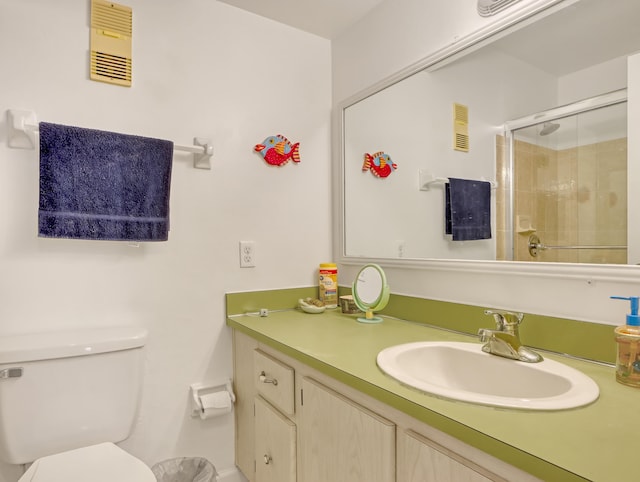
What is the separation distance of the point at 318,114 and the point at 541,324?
1.35 meters

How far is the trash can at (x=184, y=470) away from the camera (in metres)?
1.48

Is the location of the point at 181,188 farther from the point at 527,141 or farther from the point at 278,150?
the point at 527,141

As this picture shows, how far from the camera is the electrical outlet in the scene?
1699mm

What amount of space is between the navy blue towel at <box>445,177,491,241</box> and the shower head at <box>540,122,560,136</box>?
0.72 ft

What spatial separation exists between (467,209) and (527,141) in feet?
0.95

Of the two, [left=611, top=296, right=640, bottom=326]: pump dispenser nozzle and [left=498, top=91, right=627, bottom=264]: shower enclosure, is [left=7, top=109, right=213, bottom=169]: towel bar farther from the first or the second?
[left=611, top=296, right=640, bottom=326]: pump dispenser nozzle

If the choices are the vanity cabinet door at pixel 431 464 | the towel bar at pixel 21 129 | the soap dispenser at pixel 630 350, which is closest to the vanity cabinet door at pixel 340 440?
the vanity cabinet door at pixel 431 464

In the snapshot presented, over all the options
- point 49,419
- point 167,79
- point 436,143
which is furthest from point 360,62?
point 49,419

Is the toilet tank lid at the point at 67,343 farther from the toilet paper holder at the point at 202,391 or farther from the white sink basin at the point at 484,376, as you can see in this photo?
the white sink basin at the point at 484,376

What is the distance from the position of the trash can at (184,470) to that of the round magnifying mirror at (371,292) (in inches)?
32.2

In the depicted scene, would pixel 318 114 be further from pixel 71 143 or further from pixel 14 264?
pixel 14 264

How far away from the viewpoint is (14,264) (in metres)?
1.29

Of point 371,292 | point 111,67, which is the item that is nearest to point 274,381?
point 371,292

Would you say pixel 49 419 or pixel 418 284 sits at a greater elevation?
pixel 418 284
